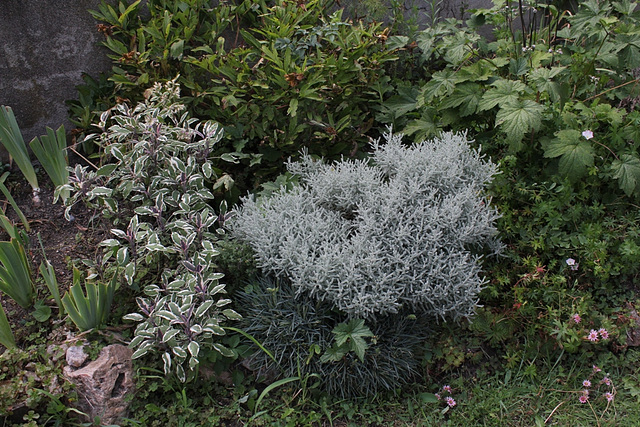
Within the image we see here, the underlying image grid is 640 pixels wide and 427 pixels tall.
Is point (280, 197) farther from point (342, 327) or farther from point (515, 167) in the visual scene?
point (515, 167)

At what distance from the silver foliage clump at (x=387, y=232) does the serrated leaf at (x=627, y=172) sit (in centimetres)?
68

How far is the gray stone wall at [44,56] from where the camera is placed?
3.16 metres

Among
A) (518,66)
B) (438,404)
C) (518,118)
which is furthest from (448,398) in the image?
(518,66)

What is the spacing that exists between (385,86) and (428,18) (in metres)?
1.03

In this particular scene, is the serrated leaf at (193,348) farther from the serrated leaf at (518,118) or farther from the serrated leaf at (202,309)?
the serrated leaf at (518,118)

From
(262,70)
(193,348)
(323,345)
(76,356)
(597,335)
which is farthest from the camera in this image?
(262,70)

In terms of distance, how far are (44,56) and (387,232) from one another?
2.43 meters

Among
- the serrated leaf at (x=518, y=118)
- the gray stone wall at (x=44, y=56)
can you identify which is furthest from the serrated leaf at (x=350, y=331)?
the gray stone wall at (x=44, y=56)

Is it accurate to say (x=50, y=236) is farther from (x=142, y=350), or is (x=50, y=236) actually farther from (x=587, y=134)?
(x=587, y=134)

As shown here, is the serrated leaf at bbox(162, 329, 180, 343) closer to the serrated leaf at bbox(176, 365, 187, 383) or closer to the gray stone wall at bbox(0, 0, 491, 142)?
the serrated leaf at bbox(176, 365, 187, 383)

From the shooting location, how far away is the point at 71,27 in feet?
10.7

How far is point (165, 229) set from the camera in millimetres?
2668

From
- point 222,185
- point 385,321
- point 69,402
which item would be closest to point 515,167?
point 385,321

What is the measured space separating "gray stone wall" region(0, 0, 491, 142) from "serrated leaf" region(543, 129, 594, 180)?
9.25 feet
